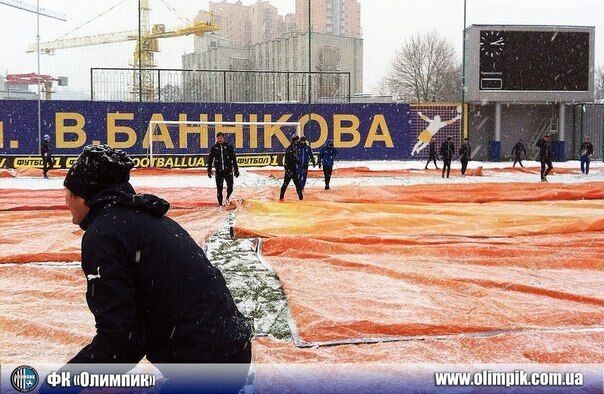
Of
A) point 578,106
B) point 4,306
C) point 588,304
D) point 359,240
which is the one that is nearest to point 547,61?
point 578,106

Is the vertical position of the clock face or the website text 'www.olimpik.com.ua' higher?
the clock face

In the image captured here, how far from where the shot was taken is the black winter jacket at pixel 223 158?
1329cm

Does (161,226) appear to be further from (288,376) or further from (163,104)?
(163,104)

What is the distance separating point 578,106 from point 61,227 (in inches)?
1311

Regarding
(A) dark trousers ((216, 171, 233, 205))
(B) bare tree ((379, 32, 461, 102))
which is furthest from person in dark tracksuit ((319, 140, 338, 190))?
(B) bare tree ((379, 32, 461, 102))

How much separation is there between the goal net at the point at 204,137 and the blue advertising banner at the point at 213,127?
51mm

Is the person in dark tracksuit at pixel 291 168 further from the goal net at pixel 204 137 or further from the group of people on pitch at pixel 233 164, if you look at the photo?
the goal net at pixel 204 137

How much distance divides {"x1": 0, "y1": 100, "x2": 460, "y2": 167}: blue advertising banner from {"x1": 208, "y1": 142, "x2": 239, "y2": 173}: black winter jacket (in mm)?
14498

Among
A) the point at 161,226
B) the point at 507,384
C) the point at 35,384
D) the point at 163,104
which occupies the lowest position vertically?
the point at 507,384

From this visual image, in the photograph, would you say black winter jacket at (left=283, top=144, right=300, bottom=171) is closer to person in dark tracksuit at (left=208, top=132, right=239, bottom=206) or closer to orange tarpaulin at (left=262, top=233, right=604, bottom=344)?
person in dark tracksuit at (left=208, top=132, right=239, bottom=206)

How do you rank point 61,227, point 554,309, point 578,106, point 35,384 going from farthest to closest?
Answer: point 578,106 < point 61,227 < point 554,309 < point 35,384

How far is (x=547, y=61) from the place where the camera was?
31703mm

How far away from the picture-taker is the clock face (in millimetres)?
31438

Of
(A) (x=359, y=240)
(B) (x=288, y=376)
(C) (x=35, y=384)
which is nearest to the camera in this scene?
(C) (x=35, y=384)
